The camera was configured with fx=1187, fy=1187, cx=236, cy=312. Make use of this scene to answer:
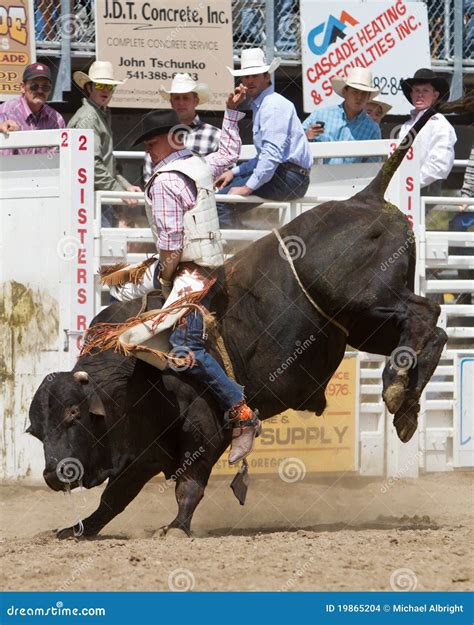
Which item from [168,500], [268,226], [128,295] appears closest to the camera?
[128,295]

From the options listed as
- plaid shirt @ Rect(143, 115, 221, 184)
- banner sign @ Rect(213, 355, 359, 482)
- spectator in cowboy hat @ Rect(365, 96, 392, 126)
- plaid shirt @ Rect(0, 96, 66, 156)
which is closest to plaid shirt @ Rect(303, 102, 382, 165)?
spectator in cowboy hat @ Rect(365, 96, 392, 126)

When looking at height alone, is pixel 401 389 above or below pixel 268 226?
below

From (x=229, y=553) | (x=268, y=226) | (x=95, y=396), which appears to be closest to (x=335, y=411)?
(x=268, y=226)

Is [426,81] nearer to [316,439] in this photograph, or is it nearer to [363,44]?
[363,44]

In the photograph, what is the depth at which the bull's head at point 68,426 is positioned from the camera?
20.3ft

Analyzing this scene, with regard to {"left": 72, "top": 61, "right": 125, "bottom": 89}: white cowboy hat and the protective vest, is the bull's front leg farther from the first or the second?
{"left": 72, "top": 61, "right": 125, "bottom": 89}: white cowboy hat

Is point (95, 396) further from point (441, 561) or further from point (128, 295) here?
point (441, 561)

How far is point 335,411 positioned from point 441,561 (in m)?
3.52

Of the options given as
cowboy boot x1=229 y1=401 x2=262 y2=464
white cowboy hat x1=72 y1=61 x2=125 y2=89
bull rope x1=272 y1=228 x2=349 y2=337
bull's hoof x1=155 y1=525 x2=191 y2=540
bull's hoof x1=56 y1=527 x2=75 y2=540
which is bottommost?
bull's hoof x1=56 y1=527 x2=75 y2=540

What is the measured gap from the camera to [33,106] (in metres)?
9.01

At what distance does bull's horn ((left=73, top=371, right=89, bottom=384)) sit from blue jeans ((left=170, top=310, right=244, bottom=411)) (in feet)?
1.60

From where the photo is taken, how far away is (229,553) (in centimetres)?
543

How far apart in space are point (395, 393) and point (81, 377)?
5.51 feet

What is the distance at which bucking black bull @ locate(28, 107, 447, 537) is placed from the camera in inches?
251
